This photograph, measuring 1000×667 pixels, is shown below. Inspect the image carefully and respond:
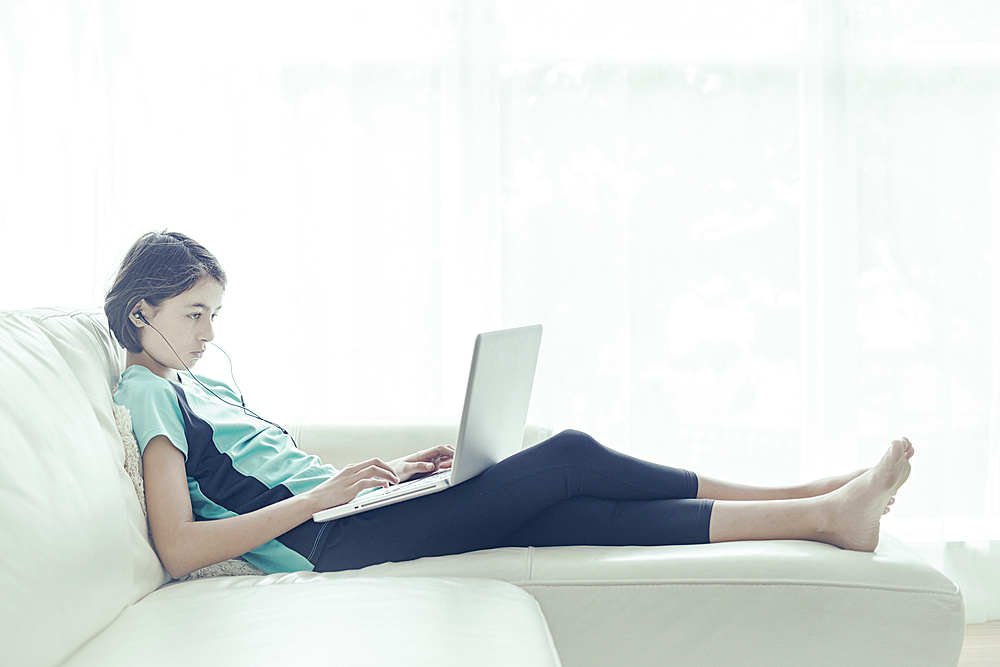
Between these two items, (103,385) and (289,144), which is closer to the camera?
(103,385)

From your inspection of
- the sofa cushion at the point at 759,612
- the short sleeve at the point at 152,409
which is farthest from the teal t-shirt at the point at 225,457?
the sofa cushion at the point at 759,612

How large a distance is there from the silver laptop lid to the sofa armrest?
300mm

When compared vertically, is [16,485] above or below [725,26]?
below

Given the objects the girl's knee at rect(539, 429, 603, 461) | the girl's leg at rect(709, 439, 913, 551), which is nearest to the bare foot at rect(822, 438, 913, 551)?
the girl's leg at rect(709, 439, 913, 551)

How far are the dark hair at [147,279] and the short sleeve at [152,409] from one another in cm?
11

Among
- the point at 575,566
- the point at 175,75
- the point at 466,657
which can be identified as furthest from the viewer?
the point at 175,75

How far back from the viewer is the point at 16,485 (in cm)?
95

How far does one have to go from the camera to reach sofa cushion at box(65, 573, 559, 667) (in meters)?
0.92

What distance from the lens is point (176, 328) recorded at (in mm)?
1437

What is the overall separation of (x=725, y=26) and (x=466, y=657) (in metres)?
2.19

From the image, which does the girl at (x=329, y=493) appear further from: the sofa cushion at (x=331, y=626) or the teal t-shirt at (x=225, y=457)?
the sofa cushion at (x=331, y=626)

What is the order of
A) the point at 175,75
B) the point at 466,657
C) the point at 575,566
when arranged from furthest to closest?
the point at 175,75, the point at 575,566, the point at 466,657

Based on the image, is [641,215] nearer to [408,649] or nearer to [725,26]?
[725,26]

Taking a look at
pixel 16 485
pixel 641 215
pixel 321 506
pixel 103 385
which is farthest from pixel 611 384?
pixel 16 485
